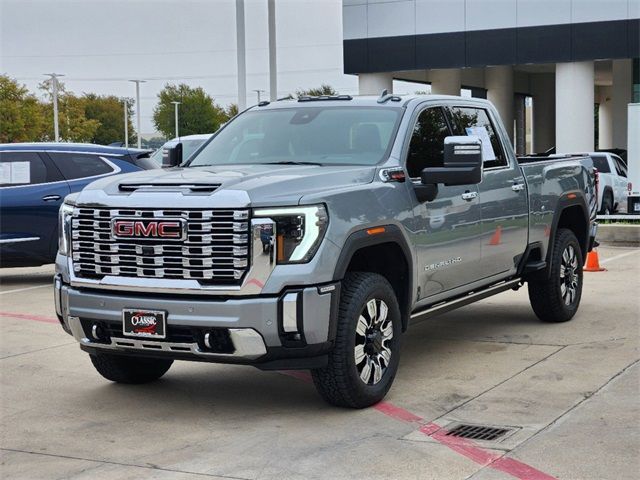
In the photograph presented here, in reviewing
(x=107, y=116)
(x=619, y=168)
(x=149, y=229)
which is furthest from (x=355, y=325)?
(x=107, y=116)

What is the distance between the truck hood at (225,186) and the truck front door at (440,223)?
0.63 metres

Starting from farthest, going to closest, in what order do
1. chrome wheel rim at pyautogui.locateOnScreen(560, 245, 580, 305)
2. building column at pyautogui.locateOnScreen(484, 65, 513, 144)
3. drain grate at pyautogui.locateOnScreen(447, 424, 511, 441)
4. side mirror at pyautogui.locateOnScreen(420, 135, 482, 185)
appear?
building column at pyautogui.locateOnScreen(484, 65, 513, 144) → chrome wheel rim at pyautogui.locateOnScreen(560, 245, 580, 305) → side mirror at pyautogui.locateOnScreen(420, 135, 482, 185) → drain grate at pyautogui.locateOnScreen(447, 424, 511, 441)

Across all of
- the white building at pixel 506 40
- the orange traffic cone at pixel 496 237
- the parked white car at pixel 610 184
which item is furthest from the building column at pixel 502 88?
the orange traffic cone at pixel 496 237

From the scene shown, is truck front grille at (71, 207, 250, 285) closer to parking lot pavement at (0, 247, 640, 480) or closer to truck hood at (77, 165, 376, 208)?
truck hood at (77, 165, 376, 208)

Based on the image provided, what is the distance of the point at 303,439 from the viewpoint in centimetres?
602

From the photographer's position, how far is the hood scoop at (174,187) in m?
6.33

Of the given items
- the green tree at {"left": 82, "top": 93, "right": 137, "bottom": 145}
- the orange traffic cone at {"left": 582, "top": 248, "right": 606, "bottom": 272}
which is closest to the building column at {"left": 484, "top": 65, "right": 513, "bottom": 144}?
the orange traffic cone at {"left": 582, "top": 248, "right": 606, "bottom": 272}

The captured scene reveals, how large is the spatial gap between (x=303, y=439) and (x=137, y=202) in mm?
1745

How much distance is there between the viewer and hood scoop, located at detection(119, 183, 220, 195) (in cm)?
633

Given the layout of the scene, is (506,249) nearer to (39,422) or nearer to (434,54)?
(39,422)

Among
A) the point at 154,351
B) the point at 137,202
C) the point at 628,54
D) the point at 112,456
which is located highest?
the point at 628,54

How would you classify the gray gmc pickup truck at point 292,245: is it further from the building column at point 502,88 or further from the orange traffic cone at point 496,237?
the building column at point 502,88

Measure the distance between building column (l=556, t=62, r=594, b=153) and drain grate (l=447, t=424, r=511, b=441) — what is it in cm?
3010

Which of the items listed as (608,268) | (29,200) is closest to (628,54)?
(608,268)
